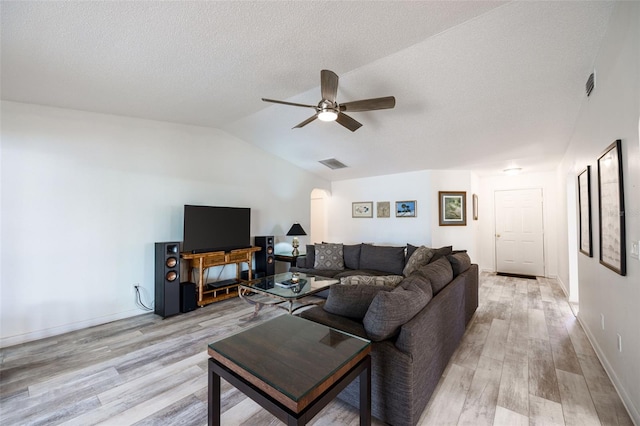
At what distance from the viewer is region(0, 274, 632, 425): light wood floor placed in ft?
5.87

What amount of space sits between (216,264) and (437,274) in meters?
3.31

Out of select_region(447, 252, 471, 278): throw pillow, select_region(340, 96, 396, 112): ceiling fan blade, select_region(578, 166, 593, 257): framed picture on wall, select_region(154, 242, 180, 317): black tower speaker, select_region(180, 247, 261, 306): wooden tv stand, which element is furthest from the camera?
select_region(180, 247, 261, 306): wooden tv stand

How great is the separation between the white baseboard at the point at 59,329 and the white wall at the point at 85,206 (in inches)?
0.4

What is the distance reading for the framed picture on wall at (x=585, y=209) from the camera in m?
2.75

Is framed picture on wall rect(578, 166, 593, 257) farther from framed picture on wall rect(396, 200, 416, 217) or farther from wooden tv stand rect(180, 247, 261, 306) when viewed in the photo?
wooden tv stand rect(180, 247, 261, 306)

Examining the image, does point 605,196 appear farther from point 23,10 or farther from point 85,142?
point 85,142

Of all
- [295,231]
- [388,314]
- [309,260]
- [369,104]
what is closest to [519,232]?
[309,260]

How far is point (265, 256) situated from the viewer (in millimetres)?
5020

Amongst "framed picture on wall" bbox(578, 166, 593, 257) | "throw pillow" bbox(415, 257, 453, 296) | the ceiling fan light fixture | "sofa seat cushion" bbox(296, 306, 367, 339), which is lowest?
"sofa seat cushion" bbox(296, 306, 367, 339)

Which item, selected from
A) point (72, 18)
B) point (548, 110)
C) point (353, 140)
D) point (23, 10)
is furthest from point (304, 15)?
point (548, 110)

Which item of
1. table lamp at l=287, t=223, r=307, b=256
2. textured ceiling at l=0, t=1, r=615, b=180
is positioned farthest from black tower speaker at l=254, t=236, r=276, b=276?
textured ceiling at l=0, t=1, r=615, b=180

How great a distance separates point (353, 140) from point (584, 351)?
3820mm

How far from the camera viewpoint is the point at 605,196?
7.30 feet

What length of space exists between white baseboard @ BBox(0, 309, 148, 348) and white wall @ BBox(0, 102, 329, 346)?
0.01 meters
